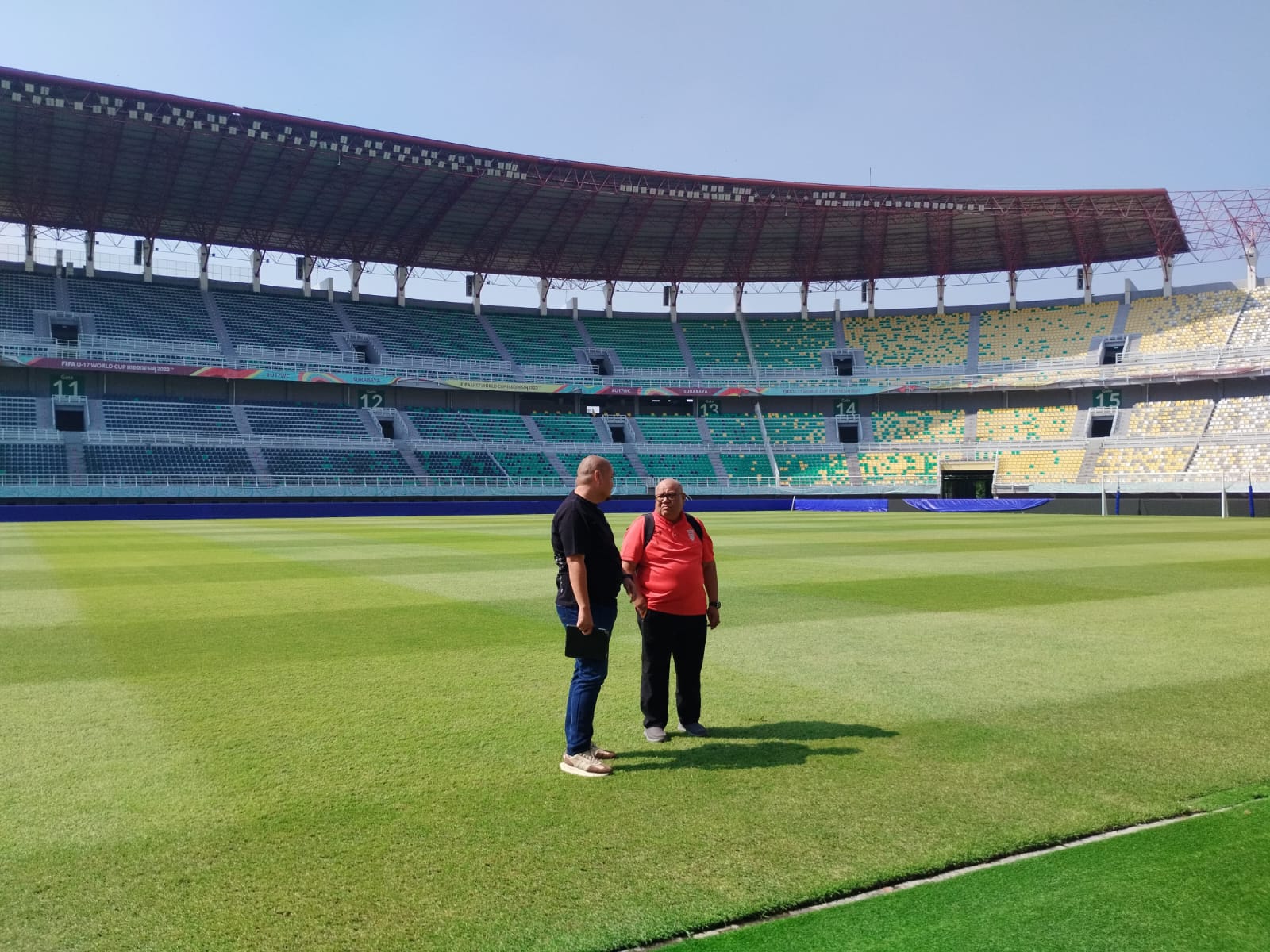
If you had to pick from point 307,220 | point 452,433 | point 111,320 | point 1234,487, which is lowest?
point 1234,487

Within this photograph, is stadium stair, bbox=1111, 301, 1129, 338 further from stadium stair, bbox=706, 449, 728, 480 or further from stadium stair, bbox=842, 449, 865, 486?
stadium stair, bbox=706, 449, 728, 480

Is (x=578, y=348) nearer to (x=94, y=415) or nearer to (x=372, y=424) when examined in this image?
(x=372, y=424)

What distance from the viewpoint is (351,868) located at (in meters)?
4.30

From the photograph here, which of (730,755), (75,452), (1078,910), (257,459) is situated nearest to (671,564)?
(730,755)

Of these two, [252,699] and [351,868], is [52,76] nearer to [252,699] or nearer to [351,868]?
[252,699]

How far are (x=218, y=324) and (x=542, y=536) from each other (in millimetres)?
40988

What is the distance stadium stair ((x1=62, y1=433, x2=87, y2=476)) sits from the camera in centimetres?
4825

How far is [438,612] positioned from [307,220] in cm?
5240

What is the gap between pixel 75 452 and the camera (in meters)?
49.6

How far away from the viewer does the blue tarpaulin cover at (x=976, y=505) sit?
5100 cm

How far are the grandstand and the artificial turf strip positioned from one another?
1997 inches

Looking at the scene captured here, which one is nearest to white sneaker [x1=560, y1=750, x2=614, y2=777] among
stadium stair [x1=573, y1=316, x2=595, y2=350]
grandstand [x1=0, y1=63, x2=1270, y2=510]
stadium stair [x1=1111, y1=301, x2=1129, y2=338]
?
grandstand [x1=0, y1=63, x2=1270, y2=510]

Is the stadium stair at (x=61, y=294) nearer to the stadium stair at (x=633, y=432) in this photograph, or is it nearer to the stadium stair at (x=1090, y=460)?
the stadium stair at (x=633, y=432)

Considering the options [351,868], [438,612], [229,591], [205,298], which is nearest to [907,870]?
[351,868]
